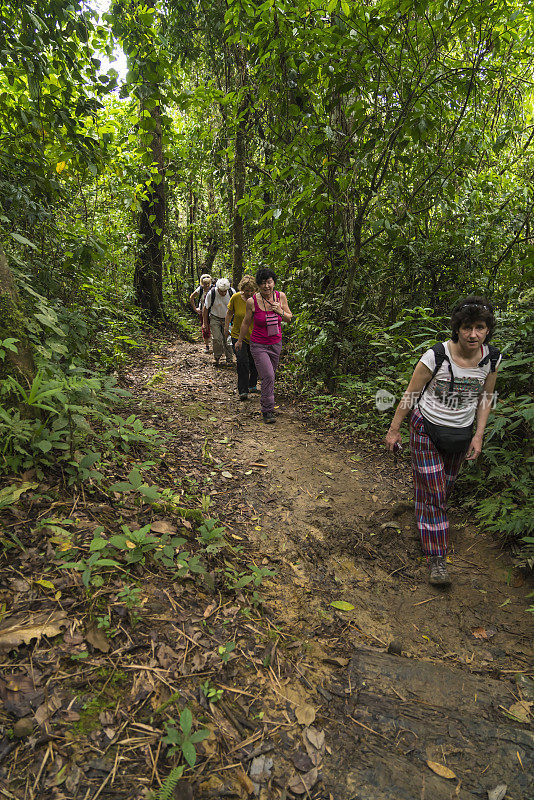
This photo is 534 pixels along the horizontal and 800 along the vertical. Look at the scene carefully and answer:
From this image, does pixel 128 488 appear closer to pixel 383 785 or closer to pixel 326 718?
pixel 326 718

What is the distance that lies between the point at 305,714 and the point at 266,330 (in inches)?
192

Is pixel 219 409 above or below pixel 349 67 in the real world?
below

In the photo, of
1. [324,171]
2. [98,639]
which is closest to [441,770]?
[98,639]

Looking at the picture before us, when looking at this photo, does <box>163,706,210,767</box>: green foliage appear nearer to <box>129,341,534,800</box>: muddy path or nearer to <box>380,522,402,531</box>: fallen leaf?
<box>129,341,534,800</box>: muddy path

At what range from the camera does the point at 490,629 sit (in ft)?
9.33

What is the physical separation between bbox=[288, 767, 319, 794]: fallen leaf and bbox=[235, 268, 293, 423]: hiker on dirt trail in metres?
4.75

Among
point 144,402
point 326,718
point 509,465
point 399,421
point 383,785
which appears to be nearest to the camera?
point 383,785

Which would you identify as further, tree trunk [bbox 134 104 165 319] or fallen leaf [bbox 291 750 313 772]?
tree trunk [bbox 134 104 165 319]

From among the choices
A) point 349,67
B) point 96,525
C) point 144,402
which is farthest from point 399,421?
point 349,67

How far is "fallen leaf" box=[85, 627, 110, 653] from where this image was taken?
6.44 feet

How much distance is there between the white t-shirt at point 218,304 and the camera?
9305mm

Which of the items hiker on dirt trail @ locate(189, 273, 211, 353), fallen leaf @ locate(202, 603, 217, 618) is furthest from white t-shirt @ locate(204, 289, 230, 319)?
fallen leaf @ locate(202, 603, 217, 618)

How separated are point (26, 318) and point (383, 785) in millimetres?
3361

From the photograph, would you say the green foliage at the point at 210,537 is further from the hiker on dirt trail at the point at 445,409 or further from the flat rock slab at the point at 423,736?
the hiker on dirt trail at the point at 445,409
